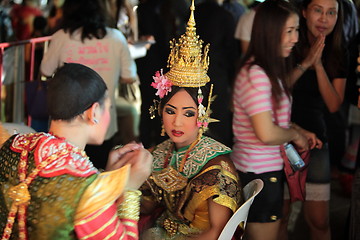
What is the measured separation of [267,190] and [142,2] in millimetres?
2206

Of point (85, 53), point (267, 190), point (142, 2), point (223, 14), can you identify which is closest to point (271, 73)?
point (267, 190)

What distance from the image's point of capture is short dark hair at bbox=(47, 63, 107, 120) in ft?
5.32

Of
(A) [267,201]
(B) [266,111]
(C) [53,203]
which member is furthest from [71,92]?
(A) [267,201]

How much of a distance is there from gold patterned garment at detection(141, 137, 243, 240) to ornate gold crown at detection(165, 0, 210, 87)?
278 mm

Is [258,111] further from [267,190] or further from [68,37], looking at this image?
[68,37]

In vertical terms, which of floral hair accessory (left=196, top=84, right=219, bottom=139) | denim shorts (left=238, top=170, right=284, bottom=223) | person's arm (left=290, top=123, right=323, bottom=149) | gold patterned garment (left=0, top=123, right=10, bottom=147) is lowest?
denim shorts (left=238, top=170, right=284, bottom=223)

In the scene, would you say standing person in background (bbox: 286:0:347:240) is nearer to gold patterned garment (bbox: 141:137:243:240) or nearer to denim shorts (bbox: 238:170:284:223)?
denim shorts (bbox: 238:170:284:223)

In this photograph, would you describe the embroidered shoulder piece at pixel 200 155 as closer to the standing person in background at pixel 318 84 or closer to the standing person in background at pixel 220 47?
the standing person in background at pixel 318 84

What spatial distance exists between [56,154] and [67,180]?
0.10 metres

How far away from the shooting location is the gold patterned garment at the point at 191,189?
79.9 inches

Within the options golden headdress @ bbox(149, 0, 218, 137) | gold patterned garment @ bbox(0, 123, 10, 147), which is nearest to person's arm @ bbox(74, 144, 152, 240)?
golden headdress @ bbox(149, 0, 218, 137)

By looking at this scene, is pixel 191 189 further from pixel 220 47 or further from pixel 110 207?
pixel 220 47

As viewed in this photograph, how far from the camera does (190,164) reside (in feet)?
7.05

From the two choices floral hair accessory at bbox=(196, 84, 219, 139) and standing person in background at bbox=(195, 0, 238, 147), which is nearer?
floral hair accessory at bbox=(196, 84, 219, 139)
